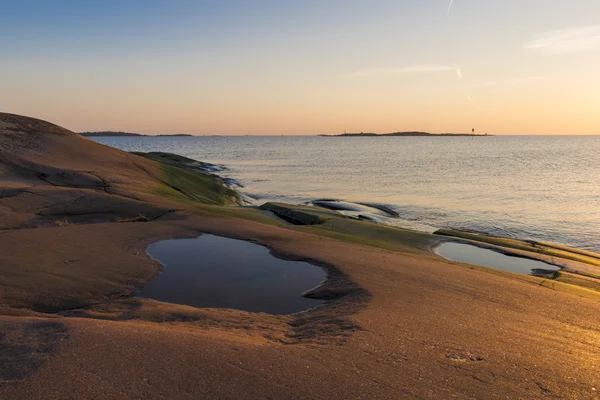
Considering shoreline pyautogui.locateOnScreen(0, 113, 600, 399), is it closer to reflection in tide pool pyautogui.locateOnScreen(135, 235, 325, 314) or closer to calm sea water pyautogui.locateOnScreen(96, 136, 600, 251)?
reflection in tide pool pyautogui.locateOnScreen(135, 235, 325, 314)

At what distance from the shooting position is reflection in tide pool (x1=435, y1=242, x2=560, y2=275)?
1668 centimetres

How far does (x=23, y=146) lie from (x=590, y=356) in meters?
27.5

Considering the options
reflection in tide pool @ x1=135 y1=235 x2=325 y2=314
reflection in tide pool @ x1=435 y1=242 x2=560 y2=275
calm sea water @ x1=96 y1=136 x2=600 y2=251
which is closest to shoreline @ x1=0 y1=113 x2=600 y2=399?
reflection in tide pool @ x1=135 y1=235 x2=325 y2=314

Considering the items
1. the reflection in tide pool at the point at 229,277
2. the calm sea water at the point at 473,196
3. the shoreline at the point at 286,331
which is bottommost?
the calm sea water at the point at 473,196

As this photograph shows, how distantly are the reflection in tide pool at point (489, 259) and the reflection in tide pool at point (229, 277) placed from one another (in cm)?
856

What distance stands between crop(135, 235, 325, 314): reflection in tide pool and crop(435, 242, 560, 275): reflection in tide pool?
8562 millimetres

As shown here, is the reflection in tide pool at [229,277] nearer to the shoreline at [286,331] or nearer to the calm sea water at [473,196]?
the shoreline at [286,331]

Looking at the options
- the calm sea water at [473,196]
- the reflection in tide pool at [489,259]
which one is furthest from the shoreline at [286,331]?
the calm sea water at [473,196]

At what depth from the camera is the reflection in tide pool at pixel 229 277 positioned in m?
8.95

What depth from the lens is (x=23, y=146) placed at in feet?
79.7

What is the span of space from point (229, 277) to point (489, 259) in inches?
475

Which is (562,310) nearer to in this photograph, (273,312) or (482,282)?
(482,282)

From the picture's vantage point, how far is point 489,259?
1781 centimetres

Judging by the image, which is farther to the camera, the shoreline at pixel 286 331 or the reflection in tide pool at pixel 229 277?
the reflection in tide pool at pixel 229 277
